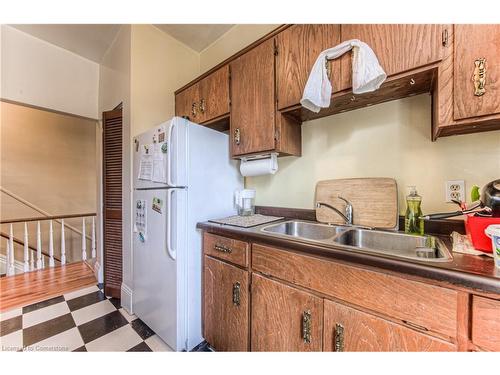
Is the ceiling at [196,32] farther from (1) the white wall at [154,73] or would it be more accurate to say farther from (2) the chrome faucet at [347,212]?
(2) the chrome faucet at [347,212]

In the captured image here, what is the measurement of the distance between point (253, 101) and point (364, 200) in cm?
97

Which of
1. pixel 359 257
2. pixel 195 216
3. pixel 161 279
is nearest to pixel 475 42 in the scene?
pixel 359 257

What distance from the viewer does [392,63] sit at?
96 centimetres

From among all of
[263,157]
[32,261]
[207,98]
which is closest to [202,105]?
[207,98]

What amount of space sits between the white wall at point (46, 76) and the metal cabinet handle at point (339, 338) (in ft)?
10.6

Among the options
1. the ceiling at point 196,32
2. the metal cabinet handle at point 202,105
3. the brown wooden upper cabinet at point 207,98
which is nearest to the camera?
the brown wooden upper cabinet at point 207,98

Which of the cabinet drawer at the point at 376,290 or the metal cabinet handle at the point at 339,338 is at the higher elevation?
the cabinet drawer at the point at 376,290

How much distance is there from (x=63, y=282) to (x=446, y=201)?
3654mm

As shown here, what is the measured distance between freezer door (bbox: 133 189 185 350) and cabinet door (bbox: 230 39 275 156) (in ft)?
1.96

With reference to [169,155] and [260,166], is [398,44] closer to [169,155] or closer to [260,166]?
[260,166]

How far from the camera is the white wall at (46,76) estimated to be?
2031mm

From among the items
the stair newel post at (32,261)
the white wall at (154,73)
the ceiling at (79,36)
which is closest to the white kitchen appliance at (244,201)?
the white wall at (154,73)

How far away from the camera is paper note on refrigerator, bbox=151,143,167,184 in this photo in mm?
1497
